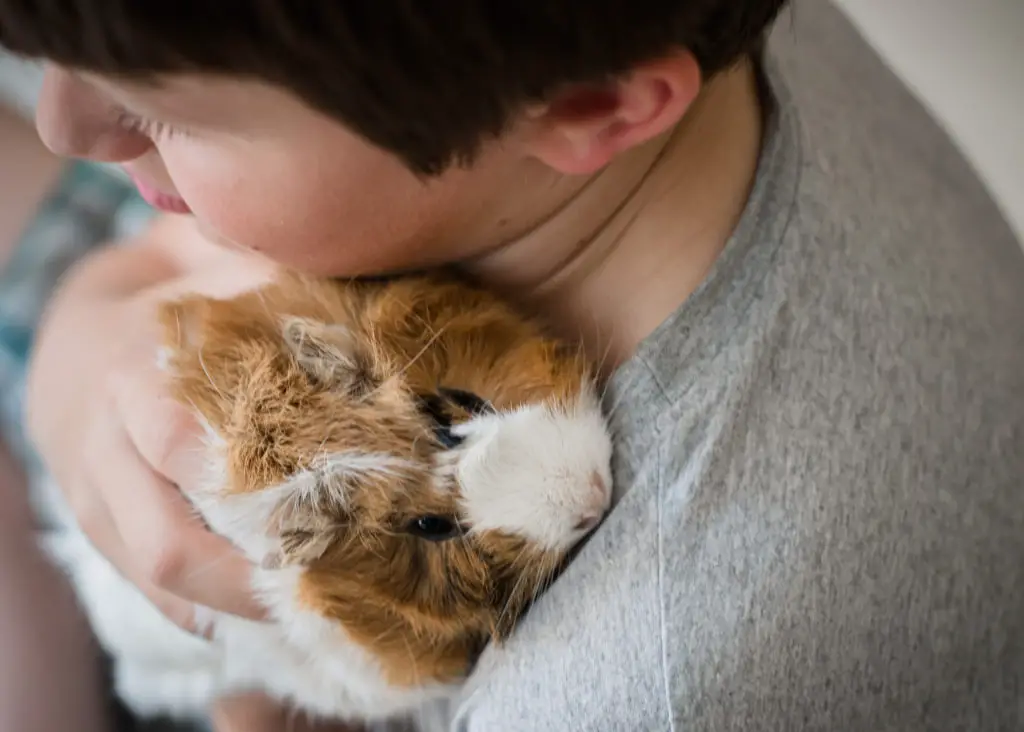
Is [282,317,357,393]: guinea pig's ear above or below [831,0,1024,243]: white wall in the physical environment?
below

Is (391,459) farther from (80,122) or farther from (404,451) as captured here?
(80,122)

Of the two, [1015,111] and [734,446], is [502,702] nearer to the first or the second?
[734,446]

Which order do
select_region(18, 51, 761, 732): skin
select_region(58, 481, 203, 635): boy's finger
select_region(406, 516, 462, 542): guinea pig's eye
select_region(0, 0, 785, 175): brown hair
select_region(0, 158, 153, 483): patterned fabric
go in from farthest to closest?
select_region(0, 158, 153, 483): patterned fabric
select_region(58, 481, 203, 635): boy's finger
select_region(406, 516, 462, 542): guinea pig's eye
select_region(18, 51, 761, 732): skin
select_region(0, 0, 785, 175): brown hair

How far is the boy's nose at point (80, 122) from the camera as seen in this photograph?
512mm

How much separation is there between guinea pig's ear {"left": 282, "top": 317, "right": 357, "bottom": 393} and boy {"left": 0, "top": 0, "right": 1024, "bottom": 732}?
0.16 ft

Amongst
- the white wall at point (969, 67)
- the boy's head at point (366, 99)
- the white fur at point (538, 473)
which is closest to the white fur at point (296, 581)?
the white fur at point (538, 473)

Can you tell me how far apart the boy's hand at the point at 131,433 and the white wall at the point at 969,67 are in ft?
2.91

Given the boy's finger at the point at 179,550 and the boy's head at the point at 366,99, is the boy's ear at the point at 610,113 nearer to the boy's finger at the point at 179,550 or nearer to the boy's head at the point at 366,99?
the boy's head at the point at 366,99

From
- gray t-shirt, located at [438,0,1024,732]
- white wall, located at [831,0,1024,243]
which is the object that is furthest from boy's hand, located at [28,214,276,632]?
white wall, located at [831,0,1024,243]

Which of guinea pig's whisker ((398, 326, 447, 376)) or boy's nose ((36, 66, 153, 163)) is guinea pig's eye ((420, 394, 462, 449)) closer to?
guinea pig's whisker ((398, 326, 447, 376))

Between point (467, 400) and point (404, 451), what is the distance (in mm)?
62

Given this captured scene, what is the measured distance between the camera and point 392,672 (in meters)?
0.67

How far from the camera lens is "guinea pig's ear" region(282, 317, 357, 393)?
617 millimetres

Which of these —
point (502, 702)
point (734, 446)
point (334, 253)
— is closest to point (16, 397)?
point (334, 253)
